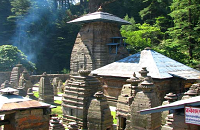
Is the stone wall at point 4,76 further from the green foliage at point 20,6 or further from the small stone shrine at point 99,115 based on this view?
the small stone shrine at point 99,115

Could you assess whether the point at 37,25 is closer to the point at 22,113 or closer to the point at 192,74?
the point at 192,74

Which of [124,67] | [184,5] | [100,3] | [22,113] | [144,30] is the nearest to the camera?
[22,113]

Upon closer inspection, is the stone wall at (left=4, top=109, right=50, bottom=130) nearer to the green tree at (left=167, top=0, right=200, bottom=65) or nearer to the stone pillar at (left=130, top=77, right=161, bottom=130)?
the stone pillar at (left=130, top=77, right=161, bottom=130)

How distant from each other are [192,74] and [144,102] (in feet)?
40.7

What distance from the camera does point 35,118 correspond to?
10.1 metres

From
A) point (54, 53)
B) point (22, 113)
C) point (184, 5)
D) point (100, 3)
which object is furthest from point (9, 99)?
point (54, 53)

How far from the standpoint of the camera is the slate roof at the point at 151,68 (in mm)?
21312

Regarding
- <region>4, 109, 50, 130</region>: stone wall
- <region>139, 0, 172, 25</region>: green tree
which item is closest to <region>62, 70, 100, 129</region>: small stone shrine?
<region>4, 109, 50, 130</region>: stone wall

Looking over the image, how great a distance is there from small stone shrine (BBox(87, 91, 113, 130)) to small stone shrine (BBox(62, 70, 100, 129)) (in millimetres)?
1122

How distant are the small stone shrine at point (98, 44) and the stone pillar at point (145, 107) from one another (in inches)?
737

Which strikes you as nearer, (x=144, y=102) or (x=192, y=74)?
(x=144, y=102)

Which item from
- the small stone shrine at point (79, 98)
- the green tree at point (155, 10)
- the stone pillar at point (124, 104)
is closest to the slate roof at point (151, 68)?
the stone pillar at point (124, 104)

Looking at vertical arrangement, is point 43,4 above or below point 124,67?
above

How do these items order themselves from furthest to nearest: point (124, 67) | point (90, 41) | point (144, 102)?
1. point (90, 41)
2. point (124, 67)
3. point (144, 102)
